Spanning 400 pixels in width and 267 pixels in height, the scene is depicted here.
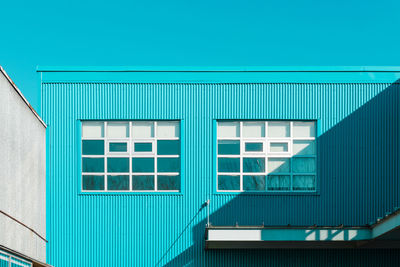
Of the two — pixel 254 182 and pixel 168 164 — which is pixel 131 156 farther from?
pixel 254 182

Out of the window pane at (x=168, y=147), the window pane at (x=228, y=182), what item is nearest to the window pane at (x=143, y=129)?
the window pane at (x=168, y=147)

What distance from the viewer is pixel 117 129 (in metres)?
19.4

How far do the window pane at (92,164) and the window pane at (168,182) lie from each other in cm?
205

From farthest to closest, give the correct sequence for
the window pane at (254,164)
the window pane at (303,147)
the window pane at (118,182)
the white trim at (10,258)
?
the window pane at (303,147), the window pane at (254,164), the window pane at (118,182), the white trim at (10,258)

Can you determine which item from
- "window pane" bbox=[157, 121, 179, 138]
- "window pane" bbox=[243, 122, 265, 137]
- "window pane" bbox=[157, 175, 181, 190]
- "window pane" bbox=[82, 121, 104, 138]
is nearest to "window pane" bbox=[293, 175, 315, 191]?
"window pane" bbox=[243, 122, 265, 137]

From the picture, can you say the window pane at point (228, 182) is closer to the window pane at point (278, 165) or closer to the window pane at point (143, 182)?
the window pane at point (278, 165)

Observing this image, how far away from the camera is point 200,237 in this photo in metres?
18.9

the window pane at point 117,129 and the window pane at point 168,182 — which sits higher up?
the window pane at point 117,129

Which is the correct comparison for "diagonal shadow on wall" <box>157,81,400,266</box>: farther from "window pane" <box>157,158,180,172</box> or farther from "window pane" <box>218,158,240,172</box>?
"window pane" <box>157,158,180,172</box>

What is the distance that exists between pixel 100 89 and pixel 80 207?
4.16 m

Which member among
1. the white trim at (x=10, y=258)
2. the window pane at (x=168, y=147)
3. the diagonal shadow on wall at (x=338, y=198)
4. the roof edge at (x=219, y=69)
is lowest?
the white trim at (x=10, y=258)

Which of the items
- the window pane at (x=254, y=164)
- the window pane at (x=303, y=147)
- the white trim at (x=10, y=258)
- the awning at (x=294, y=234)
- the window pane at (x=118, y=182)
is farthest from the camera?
the window pane at (x=303, y=147)

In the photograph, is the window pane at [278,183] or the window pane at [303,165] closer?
the window pane at [278,183]

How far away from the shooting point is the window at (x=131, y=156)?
62.7ft
